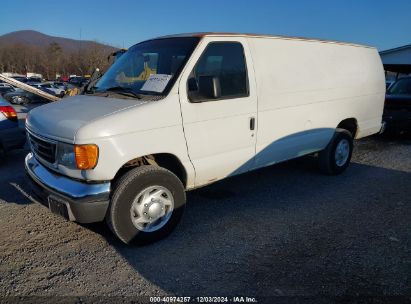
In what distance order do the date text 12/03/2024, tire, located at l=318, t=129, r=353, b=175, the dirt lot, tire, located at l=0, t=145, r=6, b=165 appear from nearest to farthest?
the date text 12/03/2024
the dirt lot
tire, located at l=318, t=129, r=353, b=175
tire, located at l=0, t=145, r=6, b=165

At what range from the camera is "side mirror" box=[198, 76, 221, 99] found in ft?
12.3

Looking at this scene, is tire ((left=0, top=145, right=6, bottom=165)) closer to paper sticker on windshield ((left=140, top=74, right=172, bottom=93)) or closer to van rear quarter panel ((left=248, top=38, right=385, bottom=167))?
paper sticker on windshield ((left=140, top=74, right=172, bottom=93))

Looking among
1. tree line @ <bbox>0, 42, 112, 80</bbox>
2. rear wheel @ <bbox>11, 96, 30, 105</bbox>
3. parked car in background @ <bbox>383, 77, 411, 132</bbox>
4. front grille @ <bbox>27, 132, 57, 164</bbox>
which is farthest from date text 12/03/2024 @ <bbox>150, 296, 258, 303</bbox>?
tree line @ <bbox>0, 42, 112, 80</bbox>

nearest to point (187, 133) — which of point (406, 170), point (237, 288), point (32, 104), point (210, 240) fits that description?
point (210, 240)

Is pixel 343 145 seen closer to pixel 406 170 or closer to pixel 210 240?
pixel 406 170

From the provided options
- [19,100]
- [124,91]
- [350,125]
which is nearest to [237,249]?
[124,91]

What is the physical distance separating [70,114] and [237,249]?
2151mm

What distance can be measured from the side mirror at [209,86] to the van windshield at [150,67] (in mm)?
263

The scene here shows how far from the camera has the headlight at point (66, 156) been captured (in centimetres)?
333

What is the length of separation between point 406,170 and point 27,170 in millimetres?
6050

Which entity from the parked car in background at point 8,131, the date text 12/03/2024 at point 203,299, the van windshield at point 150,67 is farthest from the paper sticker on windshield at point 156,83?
the parked car in background at point 8,131

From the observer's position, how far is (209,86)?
3.76 m

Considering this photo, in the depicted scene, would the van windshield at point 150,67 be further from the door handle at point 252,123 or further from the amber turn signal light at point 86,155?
the door handle at point 252,123

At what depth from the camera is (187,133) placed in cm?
380
